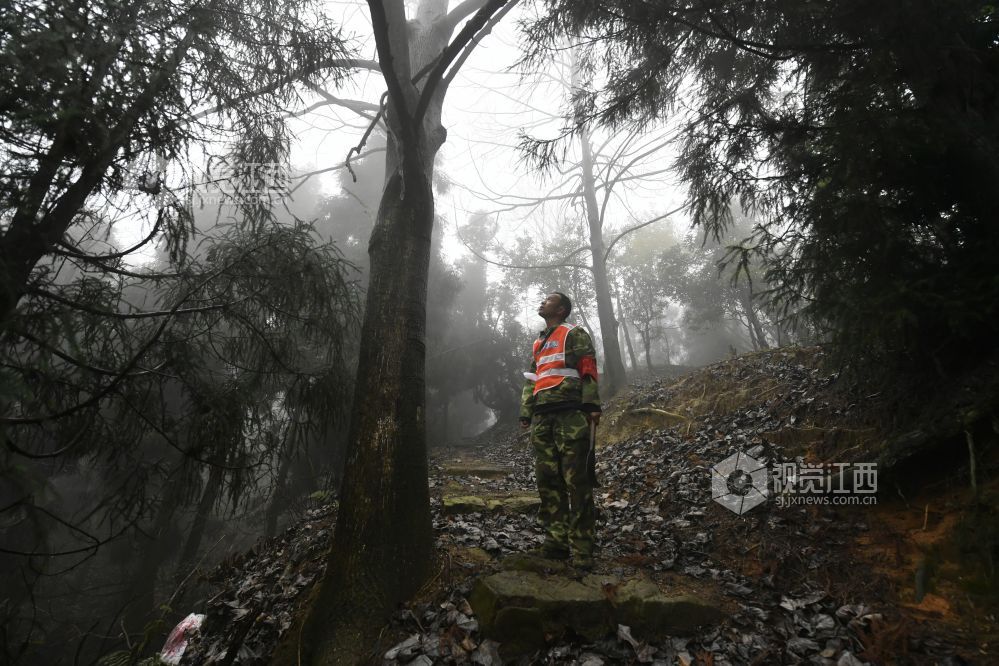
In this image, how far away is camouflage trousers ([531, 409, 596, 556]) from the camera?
3756mm

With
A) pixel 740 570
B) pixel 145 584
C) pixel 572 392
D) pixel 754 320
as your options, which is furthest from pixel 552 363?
pixel 754 320

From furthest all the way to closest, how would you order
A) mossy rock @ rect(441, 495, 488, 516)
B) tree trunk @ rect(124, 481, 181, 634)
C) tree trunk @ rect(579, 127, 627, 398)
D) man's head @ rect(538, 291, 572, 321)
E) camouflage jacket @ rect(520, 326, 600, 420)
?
tree trunk @ rect(579, 127, 627, 398) < tree trunk @ rect(124, 481, 181, 634) < mossy rock @ rect(441, 495, 488, 516) < man's head @ rect(538, 291, 572, 321) < camouflage jacket @ rect(520, 326, 600, 420)

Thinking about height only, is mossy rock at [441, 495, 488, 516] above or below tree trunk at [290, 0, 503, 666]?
below

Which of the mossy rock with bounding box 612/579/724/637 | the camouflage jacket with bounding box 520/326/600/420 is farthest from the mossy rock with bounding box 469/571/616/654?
the camouflage jacket with bounding box 520/326/600/420

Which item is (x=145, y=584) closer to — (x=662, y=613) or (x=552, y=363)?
(x=552, y=363)

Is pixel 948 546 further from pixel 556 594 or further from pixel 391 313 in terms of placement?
pixel 391 313

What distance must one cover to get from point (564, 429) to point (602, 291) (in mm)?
12794

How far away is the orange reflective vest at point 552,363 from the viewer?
168 inches

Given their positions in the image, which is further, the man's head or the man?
the man's head

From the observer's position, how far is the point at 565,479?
12.9 feet

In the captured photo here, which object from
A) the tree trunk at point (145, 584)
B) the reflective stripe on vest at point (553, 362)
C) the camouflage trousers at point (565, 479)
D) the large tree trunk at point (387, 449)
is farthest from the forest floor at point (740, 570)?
the tree trunk at point (145, 584)

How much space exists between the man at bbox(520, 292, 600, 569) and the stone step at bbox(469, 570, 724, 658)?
27.3 inches

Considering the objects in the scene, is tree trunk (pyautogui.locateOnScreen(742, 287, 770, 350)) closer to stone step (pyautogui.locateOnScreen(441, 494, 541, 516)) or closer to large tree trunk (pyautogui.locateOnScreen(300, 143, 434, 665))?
stone step (pyautogui.locateOnScreen(441, 494, 541, 516))

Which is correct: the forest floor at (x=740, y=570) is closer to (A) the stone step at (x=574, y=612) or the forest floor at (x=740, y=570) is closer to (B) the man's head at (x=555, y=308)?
(A) the stone step at (x=574, y=612)
